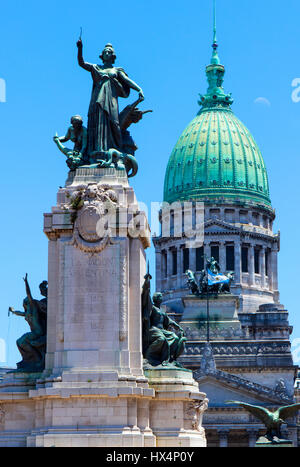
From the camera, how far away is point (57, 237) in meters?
43.0

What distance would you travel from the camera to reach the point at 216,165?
500ft

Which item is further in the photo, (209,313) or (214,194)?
(214,194)

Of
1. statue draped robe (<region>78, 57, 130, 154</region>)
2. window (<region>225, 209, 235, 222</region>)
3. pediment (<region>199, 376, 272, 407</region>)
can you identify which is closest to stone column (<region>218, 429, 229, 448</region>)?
pediment (<region>199, 376, 272, 407</region>)

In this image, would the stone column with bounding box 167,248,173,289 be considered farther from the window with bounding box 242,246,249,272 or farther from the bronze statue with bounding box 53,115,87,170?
the bronze statue with bounding box 53,115,87,170

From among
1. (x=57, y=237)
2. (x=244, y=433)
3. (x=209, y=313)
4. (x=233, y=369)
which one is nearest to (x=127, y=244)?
(x=57, y=237)

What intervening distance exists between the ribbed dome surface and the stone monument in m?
108

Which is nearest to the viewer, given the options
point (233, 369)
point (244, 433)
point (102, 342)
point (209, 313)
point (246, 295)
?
point (102, 342)

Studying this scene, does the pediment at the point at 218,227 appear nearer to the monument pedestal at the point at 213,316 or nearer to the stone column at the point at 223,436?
the monument pedestal at the point at 213,316

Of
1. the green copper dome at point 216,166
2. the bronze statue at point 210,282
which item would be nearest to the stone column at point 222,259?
the bronze statue at point 210,282

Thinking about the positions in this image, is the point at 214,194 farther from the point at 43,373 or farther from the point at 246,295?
the point at 43,373

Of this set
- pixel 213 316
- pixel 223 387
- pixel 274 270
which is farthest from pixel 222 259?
pixel 223 387

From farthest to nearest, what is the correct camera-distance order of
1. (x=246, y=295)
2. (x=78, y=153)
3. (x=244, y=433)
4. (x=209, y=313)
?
(x=246, y=295)
(x=209, y=313)
(x=244, y=433)
(x=78, y=153)

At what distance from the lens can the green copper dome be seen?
152125 millimetres

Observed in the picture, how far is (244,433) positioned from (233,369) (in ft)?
42.5
